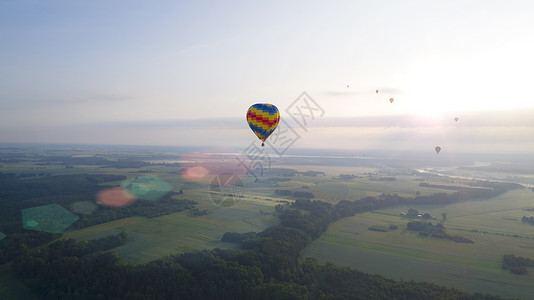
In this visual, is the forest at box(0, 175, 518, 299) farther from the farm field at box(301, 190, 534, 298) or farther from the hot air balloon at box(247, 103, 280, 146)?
the hot air balloon at box(247, 103, 280, 146)

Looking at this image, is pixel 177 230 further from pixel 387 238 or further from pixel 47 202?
pixel 47 202

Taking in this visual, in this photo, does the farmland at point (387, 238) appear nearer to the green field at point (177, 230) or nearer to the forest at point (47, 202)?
the green field at point (177, 230)

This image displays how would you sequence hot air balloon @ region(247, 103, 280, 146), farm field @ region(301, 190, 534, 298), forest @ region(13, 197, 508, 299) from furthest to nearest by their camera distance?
1. hot air balloon @ region(247, 103, 280, 146)
2. farm field @ region(301, 190, 534, 298)
3. forest @ region(13, 197, 508, 299)

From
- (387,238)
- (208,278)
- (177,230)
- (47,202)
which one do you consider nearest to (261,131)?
(208,278)

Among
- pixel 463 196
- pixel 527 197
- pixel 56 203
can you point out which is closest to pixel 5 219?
pixel 56 203

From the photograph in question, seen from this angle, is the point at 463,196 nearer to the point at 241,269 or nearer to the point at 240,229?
the point at 240,229

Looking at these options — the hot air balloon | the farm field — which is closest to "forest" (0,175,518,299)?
the farm field
